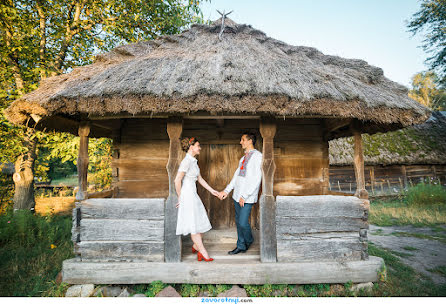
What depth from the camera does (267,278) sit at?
9.68ft

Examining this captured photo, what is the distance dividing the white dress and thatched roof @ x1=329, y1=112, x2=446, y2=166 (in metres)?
9.28

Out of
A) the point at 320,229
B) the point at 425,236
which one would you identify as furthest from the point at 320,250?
the point at 425,236

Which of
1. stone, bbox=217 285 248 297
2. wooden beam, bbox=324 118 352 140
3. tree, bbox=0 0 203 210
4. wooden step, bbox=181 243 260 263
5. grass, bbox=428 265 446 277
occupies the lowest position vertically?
grass, bbox=428 265 446 277

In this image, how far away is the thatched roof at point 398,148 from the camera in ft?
35.6

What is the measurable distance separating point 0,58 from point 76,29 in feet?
6.68

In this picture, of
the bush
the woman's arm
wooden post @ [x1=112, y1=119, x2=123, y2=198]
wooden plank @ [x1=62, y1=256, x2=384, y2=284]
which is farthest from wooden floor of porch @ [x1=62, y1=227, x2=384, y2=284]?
the bush

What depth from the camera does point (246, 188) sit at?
311cm

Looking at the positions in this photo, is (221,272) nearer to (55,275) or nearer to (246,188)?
(246,188)

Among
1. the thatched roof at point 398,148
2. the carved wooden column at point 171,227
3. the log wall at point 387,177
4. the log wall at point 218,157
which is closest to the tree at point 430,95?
the thatched roof at point 398,148

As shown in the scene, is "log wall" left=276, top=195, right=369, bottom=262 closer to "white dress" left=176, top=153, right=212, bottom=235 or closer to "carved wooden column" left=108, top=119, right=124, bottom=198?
"white dress" left=176, top=153, right=212, bottom=235

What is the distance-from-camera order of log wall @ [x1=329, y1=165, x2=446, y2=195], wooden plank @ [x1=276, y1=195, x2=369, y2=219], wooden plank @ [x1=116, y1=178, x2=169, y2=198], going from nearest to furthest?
wooden plank @ [x1=276, y1=195, x2=369, y2=219]
wooden plank @ [x1=116, y1=178, x2=169, y2=198]
log wall @ [x1=329, y1=165, x2=446, y2=195]

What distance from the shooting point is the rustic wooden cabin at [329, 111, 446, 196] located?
11.0 metres

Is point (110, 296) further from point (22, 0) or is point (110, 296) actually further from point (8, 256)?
point (22, 0)
